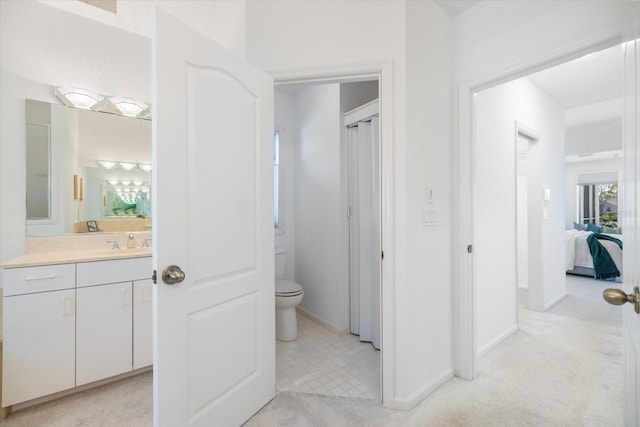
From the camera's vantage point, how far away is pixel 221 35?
7.63 ft

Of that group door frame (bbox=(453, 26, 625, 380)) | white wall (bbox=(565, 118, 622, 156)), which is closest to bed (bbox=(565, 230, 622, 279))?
white wall (bbox=(565, 118, 622, 156))

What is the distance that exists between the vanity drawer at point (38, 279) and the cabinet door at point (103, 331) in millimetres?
109

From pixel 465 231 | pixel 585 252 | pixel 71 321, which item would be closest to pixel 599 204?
pixel 585 252

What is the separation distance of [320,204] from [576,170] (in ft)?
24.4

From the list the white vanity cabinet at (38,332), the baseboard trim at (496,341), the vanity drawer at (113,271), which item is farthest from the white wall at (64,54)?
the baseboard trim at (496,341)

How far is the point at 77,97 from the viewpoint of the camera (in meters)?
2.24

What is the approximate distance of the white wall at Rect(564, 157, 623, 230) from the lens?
636 centimetres

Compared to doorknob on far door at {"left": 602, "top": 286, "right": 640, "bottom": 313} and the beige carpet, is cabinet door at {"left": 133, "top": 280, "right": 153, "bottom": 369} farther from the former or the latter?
doorknob on far door at {"left": 602, "top": 286, "right": 640, "bottom": 313}

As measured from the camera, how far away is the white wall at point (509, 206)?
96.1 inches

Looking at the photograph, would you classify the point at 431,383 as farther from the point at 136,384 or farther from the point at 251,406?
the point at 136,384

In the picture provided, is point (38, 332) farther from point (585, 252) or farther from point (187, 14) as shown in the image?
point (585, 252)

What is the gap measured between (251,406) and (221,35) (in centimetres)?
271

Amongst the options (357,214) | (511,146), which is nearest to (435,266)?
(357,214)

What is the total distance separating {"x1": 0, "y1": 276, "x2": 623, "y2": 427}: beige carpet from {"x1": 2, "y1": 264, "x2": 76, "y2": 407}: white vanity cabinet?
17cm
